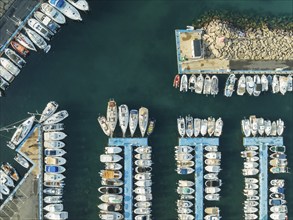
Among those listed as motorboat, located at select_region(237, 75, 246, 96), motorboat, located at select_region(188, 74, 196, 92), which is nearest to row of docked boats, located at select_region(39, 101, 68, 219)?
motorboat, located at select_region(188, 74, 196, 92)

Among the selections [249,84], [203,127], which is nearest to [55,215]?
[203,127]

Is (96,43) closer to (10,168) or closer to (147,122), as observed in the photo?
(147,122)

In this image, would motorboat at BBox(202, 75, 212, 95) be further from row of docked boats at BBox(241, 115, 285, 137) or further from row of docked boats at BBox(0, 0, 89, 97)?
row of docked boats at BBox(0, 0, 89, 97)

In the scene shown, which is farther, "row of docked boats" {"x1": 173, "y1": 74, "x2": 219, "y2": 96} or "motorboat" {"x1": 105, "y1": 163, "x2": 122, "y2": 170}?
"row of docked boats" {"x1": 173, "y1": 74, "x2": 219, "y2": 96}

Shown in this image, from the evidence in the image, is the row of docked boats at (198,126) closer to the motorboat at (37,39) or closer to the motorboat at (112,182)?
the motorboat at (112,182)

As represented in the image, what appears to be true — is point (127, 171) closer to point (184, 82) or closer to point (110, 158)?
point (110, 158)

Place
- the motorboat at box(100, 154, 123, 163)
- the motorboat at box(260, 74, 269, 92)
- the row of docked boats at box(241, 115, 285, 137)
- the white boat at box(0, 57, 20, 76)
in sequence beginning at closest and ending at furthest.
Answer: the white boat at box(0, 57, 20, 76) → the motorboat at box(100, 154, 123, 163) → the row of docked boats at box(241, 115, 285, 137) → the motorboat at box(260, 74, 269, 92)

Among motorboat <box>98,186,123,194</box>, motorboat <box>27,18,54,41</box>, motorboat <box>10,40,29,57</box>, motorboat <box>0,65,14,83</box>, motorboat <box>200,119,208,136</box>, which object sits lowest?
motorboat <box>98,186,123,194</box>
